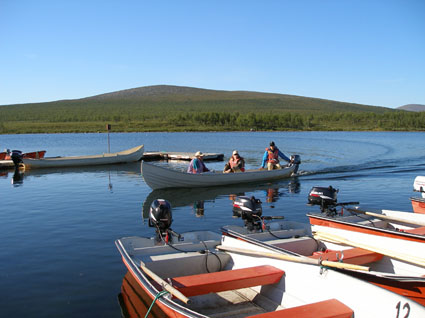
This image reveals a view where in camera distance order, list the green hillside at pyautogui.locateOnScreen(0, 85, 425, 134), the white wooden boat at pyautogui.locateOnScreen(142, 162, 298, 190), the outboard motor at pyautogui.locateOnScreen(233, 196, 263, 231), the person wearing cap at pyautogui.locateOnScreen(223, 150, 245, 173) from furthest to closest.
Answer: the green hillside at pyautogui.locateOnScreen(0, 85, 425, 134) → the person wearing cap at pyautogui.locateOnScreen(223, 150, 245, 173) → the white wooden boat at pyautogui.locateOnScreen(142, 162, 298, 190) → the outboard motor at pyautogui.locateOnScreen(233, 196, 263, 231)

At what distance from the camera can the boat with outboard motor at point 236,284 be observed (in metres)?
5.50

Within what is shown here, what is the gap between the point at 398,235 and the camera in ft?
27.5

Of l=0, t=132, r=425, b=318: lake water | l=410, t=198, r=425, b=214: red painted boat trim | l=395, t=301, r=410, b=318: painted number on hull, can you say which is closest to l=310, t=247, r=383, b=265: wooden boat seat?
l=395, t=301, r=410, b=318: painted number on hull

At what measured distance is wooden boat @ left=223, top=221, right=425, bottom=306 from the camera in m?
5.98

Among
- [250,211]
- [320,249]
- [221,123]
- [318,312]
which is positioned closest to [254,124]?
[221,123]

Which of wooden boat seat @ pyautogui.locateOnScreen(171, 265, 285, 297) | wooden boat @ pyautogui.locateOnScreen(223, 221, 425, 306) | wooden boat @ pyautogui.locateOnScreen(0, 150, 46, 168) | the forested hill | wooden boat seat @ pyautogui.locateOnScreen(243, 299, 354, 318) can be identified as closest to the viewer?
wooden boat seat @ pyautogui.locateOnScreen(243, 299, 354, 318)

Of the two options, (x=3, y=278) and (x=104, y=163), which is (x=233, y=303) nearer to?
(x=3, y=278)

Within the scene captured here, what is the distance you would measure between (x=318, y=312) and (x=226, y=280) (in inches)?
61.1

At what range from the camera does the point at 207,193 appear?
60.6 ft

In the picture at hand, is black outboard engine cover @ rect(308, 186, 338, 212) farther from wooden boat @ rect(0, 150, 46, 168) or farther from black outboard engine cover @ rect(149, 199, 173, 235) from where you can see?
wooden boat @ rect(0, 150, 46, 168)

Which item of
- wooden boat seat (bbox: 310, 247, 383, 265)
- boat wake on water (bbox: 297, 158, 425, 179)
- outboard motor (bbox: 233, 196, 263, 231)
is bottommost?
boat wake on water (bbox: 297, 158, 425, 179)

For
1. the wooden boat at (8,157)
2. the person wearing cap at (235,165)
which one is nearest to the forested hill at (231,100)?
the wooden boat at (8,157)

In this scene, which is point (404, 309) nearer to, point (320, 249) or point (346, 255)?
point (346, 255)

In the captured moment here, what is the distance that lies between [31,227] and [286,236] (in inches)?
297
